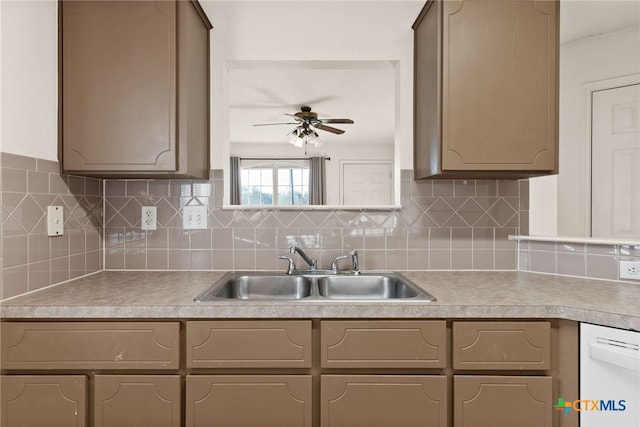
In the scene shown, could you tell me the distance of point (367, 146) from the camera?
623 cm

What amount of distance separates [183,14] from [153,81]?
12.5 inches

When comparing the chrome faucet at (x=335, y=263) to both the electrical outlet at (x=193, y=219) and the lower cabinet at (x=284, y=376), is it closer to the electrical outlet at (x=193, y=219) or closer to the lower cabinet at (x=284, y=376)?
the lower cabinet at (x=284, y=376)

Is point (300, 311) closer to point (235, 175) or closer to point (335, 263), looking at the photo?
point (335, 263)

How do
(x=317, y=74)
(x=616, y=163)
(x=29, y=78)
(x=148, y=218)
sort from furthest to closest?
(x=317, y=74) → (x=616, y=163) → (x=148, y=218) → (x=29, y=78)

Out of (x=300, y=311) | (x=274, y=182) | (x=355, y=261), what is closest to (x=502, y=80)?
(x=355, y=261)

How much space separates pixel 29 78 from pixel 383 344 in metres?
1.66

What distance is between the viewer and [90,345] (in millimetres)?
1148

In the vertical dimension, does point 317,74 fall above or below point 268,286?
above

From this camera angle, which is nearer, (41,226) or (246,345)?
(246,345)

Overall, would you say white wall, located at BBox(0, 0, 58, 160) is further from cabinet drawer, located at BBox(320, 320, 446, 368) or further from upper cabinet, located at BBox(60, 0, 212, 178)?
cabinet drawer, located at BBox(320, 320, 446, 368)

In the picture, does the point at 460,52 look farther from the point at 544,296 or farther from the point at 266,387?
the point at 266,387

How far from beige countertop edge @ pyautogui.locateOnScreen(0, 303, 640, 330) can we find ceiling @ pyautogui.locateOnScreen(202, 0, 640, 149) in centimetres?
114

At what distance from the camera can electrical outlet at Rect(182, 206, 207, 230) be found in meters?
1.79

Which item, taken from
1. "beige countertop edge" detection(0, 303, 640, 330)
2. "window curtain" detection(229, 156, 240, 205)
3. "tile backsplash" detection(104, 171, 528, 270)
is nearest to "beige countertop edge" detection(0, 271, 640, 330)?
"beige countertop edge" detection(0, 303, 640, 330)
